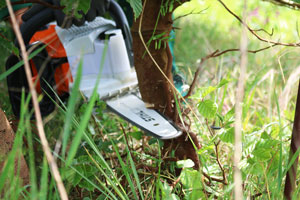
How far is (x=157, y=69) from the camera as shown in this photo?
3.10ft

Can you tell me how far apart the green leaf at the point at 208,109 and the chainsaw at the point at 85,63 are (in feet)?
1.02

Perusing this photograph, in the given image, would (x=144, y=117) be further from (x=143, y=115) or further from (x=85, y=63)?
(x=85, y=63)

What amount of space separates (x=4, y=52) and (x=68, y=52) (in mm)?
778

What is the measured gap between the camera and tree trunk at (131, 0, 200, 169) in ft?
2.92

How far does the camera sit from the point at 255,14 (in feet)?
10.4

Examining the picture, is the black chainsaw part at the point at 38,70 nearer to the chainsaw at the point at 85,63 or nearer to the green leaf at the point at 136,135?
the chainsaw at the point at 85,63

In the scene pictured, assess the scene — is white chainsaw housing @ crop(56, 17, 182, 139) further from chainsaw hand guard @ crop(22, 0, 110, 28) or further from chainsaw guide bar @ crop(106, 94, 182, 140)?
chainsaw hand guard @ crop(22, 0, 110, 28)

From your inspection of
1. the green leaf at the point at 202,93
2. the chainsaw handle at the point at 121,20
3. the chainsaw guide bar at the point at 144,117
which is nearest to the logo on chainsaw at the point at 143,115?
the chainsaw guide bar at the point at 144,117

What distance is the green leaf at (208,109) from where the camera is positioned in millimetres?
788

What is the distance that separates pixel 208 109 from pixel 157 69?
0.22 metres

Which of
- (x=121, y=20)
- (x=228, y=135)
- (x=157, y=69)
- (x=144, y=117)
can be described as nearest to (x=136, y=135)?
(x=144, y=117)

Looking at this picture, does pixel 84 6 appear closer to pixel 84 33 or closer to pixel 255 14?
pixel 84 33

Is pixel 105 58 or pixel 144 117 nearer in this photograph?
pixel 144 117

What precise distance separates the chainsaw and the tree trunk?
12 centimetres
